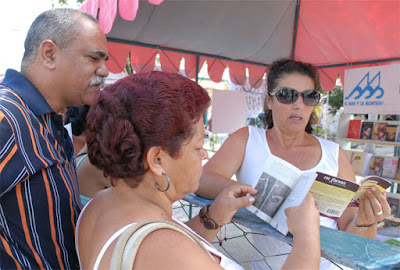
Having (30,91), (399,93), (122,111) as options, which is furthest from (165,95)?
(399,93)

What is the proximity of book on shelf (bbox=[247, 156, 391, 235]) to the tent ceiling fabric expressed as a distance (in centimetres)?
309

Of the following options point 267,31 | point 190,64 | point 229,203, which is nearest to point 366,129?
point 267,31

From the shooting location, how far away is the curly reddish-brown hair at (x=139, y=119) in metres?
0.74

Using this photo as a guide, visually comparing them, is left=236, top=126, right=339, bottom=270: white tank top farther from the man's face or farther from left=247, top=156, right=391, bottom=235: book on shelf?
the man's face

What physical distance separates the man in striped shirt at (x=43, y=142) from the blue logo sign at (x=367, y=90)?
384 cm

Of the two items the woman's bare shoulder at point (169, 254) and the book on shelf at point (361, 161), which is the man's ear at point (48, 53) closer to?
the woman's bare shoulder at point (169, 254)

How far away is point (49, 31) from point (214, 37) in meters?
3.50

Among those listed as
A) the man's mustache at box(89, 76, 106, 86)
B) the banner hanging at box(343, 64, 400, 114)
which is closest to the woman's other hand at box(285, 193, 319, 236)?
the man's mustache at box(89, 76, 106, 86)

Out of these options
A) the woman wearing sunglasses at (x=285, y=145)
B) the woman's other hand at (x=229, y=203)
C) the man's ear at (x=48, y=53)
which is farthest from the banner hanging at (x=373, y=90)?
the man's ear at (x=48, y=53)

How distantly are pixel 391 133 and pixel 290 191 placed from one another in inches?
149

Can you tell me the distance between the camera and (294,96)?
1690 millimetres

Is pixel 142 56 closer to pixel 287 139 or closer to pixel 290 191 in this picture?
pixel 287 139

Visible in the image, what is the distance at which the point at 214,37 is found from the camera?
443 centimetres

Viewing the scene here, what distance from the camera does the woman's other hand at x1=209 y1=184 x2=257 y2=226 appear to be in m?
1.12
